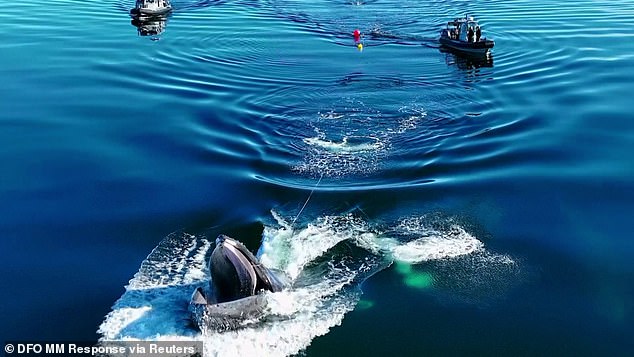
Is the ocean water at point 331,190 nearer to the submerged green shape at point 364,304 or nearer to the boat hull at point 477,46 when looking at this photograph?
the submerged green shape at point 364,304

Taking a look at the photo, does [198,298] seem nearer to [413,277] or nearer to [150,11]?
[413,277]

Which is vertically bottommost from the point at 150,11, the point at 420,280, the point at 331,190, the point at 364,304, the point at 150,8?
the point at 364,304

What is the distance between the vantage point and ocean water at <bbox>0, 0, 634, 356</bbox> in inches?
1101

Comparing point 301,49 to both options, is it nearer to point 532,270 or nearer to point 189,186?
point 189,186

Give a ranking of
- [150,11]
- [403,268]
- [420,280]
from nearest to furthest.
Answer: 1. [420,280]
2. [403,268]
3. [150,11]

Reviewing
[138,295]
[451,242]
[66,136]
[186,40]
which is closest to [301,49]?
[186,40]

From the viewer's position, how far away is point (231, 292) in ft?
87.8

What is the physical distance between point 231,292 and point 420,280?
8.96 m

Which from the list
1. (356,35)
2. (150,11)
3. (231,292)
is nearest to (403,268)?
(231,292)

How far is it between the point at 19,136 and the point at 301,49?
30.4m

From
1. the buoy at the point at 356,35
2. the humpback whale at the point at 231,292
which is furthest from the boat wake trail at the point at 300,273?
the buoy at the point at 356,35

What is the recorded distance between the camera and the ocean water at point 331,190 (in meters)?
28.0

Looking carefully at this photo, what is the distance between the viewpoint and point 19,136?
4578 centimetres

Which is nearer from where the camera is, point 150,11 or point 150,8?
point 150,11
